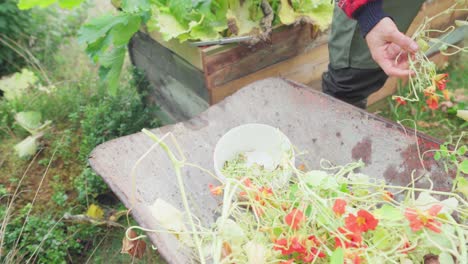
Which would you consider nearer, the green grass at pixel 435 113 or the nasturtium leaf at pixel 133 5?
the nasturtium leaf at pixel 133 5

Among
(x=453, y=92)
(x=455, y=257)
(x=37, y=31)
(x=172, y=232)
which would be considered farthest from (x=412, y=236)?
(x=37, y=31)

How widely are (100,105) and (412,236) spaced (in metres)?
1.75

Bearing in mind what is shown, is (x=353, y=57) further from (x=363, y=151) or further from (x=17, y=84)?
(x=17, y=84)

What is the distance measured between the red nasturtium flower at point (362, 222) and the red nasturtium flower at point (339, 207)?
0.14 ft

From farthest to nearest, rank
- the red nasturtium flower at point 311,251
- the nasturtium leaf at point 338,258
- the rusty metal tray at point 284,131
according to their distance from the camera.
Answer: the rusty metal tray at point 284,131
the red nasturtium flower at point 311,251
the nasturtium leaf at point 338,258

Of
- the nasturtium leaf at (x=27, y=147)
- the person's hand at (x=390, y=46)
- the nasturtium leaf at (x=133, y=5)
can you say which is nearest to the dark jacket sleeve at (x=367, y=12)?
the person's hand at (x=390, y=46)

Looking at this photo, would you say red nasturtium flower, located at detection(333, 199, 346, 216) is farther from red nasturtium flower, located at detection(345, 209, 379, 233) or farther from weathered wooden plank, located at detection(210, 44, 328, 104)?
weathered wooden plank, located at detection(210, 44, 328, 104)

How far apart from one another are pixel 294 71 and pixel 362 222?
1224mm

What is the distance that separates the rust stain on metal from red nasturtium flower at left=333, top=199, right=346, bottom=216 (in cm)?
47

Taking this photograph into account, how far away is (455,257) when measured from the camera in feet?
3.14

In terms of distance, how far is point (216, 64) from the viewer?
1.73m

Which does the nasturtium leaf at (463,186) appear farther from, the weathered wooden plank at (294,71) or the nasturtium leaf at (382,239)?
the weathered wooden plank at (294,71)

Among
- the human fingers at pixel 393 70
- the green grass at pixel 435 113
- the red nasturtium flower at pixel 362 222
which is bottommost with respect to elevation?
the green grass at pixel 435 113

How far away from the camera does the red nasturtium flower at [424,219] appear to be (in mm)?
908
